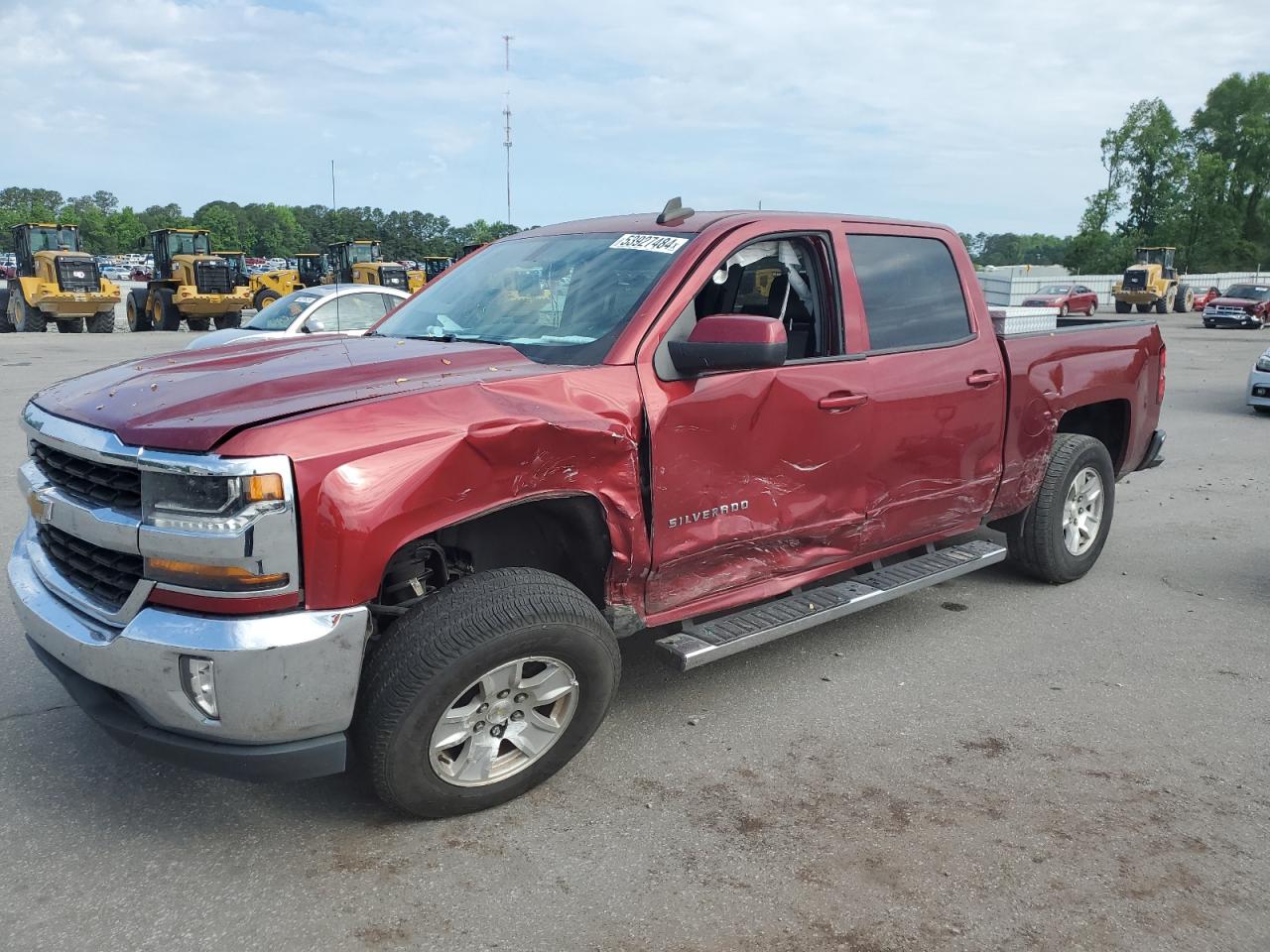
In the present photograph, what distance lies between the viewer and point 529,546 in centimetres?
354

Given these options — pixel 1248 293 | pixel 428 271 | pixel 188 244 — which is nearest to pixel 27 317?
pixel 188 244

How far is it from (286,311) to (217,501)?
1062 cm

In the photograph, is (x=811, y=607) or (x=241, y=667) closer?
(x=241, y=667)

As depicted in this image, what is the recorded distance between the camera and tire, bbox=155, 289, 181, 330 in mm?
27719

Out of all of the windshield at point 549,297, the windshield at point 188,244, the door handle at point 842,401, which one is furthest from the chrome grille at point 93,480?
the windshield at point 188,244

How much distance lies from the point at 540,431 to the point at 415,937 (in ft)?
4.75

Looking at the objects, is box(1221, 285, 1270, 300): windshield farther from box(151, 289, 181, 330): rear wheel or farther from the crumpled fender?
the crumpled fender

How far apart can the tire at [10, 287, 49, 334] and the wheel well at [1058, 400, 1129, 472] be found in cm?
2761

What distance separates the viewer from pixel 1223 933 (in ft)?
8.80

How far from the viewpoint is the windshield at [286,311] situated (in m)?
12.2

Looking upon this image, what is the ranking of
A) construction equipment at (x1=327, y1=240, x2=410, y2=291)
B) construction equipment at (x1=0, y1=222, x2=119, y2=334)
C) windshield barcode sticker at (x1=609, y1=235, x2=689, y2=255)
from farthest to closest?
1. construction equipment at (x1=327, y1=240, x2=410, y2=291)
2. construction equipment at (x1=0, y1=222, x2=119, y2=334)
3. windshield barcode sticker at (x1=609, y1=235, x2=689, y2=255)

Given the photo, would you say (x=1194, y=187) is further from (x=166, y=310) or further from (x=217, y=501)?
(x=217, y=501)

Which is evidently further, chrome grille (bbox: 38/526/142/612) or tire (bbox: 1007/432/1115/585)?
tire (bbox: 1007/432/1115/585)

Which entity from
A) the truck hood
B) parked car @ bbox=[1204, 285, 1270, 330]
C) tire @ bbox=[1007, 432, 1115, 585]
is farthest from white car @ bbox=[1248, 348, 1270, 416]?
parked car @ bbox=[1204, 285, 1270, 330]
